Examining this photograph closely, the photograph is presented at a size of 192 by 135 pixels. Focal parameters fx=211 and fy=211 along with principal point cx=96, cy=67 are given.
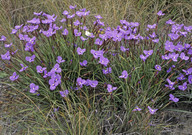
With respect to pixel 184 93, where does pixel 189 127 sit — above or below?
below

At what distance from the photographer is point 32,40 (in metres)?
2.35

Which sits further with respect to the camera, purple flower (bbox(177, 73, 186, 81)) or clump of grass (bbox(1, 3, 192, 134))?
purple flower (bbox(177, 73, 186, 81))

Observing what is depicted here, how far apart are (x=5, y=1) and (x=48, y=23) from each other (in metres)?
2.16

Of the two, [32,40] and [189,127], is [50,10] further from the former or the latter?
[189,127]

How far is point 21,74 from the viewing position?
8.44 ft

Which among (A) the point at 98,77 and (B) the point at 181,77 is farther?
(A) the point at 98,77

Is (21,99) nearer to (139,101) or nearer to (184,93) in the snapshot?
(139,101)

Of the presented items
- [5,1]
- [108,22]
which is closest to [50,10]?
[5,1]

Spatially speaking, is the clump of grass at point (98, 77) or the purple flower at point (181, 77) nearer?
the clump of grass at point (98, 77)

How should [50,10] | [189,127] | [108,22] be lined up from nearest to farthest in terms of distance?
[189,127]
[108,22]
[50,10]

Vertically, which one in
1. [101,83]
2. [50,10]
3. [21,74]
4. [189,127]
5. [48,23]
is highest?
[48,23]

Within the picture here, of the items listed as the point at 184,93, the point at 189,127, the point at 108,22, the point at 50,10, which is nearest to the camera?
the point at 189,127

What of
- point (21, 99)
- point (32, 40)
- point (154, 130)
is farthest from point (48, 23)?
point (154, 130)

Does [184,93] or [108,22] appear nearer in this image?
[184,93]
